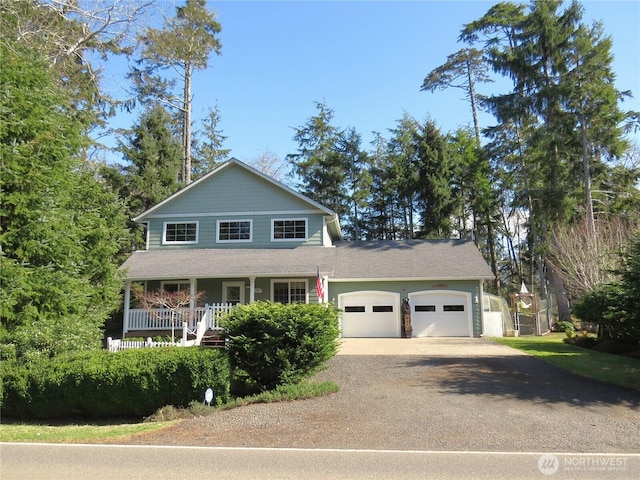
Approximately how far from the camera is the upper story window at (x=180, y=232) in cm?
2184

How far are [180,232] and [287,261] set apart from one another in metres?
6.21

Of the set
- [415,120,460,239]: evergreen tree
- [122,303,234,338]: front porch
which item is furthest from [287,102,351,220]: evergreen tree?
[122,303,234,338]: front porch

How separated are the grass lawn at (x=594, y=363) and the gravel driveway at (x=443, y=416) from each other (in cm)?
60

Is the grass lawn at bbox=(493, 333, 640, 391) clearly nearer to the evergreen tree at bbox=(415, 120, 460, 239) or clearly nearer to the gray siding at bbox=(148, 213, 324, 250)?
the gray siding at bbox=(148, 213, 324, 250)

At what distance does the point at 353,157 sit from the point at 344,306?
1852cm

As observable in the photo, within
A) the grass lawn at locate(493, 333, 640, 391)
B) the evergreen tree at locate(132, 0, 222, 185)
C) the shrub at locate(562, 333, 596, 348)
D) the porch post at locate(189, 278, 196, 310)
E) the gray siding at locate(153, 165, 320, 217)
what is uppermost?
the evergreen tree at locate(132, 0, 222, 185)

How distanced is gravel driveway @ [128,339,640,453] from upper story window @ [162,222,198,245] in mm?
13109

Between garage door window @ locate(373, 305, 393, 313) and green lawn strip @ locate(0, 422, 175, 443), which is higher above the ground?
garage door window @ locate(373, 305, 393, 313)

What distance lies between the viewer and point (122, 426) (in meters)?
7.93

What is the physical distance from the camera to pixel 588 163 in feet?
85.9

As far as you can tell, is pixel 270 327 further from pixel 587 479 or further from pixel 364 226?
pixel 364 226

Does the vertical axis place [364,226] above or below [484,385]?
above

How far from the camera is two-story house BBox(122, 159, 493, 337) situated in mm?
20250

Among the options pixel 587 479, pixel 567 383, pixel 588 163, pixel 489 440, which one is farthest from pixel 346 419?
pixel 588 163
